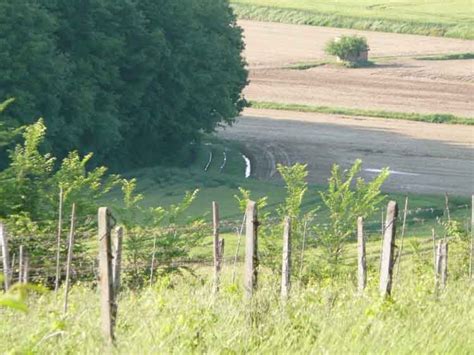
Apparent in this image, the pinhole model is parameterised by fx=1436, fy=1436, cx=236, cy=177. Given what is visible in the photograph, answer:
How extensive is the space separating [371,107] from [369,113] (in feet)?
5.50

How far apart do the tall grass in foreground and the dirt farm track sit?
34759 mm

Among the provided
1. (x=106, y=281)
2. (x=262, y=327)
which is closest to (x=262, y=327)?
(x=262, y=327)

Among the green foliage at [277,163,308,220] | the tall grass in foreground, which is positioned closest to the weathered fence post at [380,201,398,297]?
the tall grass in foreground

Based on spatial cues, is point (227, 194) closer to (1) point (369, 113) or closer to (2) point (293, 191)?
(2) point (293, 191)

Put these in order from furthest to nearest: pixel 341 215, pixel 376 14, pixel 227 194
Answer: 1. pixel 376 14
2. pixel 227 194
3. pixel 341 215

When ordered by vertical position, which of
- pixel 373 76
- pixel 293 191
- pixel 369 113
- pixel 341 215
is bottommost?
pixel 369 113

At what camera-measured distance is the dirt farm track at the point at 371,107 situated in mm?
50406

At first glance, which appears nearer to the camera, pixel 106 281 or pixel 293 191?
pixel 106 281

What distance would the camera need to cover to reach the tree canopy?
43.3 meters

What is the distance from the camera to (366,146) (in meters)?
53.9

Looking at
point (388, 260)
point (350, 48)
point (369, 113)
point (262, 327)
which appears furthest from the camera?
point (350, 48)

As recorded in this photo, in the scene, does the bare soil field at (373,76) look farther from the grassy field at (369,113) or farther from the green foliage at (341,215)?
the green foliage at (341,215)

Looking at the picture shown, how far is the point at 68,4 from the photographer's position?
46969mm

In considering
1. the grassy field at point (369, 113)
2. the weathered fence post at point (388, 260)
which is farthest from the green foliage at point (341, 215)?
the grassy field at point (369, 113)
